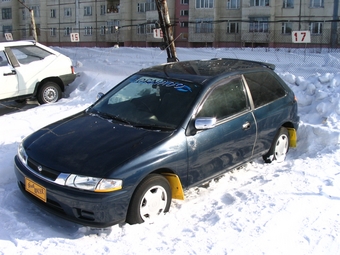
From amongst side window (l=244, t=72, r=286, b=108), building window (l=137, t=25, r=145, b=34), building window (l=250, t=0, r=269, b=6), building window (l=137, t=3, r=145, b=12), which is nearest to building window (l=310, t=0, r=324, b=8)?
building window (l=250, t=0, r=269, b=6)

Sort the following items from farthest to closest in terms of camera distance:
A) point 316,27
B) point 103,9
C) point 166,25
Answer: point 103,9 → point 316,27 → point 166,25

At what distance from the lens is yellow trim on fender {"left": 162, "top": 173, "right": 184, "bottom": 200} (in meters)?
4.14

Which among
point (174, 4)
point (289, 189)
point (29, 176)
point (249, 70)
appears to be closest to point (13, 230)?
point (29, 176)

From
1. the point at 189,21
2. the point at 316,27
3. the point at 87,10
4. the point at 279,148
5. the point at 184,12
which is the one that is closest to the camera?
the point at 279,148

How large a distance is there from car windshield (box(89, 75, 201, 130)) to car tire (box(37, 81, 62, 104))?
504 centimetres

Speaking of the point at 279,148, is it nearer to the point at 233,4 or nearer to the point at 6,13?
the point at 233,4

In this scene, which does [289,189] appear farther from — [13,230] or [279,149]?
[13,230]

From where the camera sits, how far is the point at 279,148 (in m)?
5.77

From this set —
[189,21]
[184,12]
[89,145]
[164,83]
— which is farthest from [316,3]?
[89,145]

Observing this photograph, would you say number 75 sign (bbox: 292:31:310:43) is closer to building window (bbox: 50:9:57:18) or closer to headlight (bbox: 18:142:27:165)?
headlight (bbox: 18:142:27:165)

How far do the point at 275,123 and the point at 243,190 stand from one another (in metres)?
1.25

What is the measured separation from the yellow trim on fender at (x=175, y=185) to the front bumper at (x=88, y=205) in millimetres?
630

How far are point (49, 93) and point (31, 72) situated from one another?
70cm

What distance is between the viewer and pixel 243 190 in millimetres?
4738
